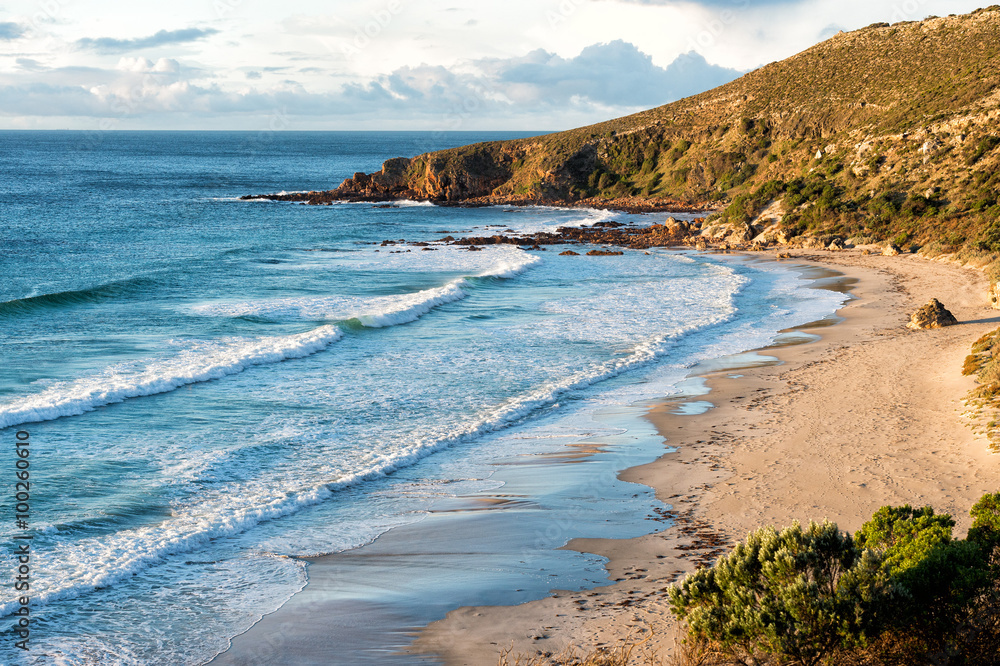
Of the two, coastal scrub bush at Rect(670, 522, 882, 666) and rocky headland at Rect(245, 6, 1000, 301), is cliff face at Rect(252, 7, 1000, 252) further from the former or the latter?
coastal scrub bush at Rect(670, 522, 882, 666)

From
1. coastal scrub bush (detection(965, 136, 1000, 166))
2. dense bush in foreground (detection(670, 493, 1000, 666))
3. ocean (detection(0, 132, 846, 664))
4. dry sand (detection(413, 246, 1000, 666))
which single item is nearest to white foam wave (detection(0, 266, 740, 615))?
ocean (detection(0, 132, 846, 664))

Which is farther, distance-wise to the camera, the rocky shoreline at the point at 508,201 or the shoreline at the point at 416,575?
the rocky shoreline at the point at 508,201

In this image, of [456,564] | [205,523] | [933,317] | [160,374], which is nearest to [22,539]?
[205,523]

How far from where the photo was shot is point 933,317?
66.4 ft

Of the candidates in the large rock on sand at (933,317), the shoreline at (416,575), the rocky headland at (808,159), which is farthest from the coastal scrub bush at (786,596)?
the rocky headland at (808,159)

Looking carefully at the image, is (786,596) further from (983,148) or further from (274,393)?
(983,148)

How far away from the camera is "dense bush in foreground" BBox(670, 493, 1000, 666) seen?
228 inches

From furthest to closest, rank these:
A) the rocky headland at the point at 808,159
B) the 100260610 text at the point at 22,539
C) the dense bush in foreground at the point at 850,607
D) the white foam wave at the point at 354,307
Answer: the rocky headland at the point at 808,159 → the white foam wave at the point at 354,307 → the 100260610 text at the point at 22,539 → the dense bush in foreground at the point at 850,607

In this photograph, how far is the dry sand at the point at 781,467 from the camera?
7.47 metres

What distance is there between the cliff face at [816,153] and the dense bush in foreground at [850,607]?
96.4ft

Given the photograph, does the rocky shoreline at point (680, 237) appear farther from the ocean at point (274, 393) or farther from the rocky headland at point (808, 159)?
the ocean at point (274, 393)

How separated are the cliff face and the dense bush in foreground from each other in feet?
96.4

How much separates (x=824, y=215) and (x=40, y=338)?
38.4 metres

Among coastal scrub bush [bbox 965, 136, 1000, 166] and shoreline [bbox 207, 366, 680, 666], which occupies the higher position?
coastal scrub bush [bbox 965, 136, 1000, 166]
